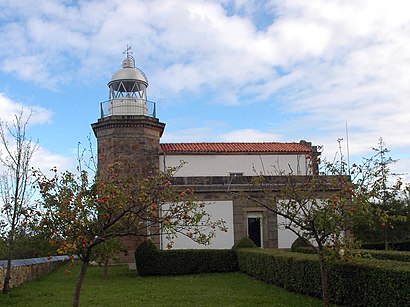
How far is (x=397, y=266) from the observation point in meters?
9.83

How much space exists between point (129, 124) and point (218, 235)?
24.9 feet

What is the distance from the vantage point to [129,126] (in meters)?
26.6

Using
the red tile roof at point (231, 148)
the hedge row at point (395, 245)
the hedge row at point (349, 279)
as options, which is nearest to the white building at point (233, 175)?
the red tile roof at point (231, 148)

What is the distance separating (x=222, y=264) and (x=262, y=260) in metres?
4.64

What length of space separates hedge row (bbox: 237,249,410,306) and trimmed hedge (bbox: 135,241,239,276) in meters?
5.00

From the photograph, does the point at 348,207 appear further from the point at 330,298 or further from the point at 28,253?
the point at 28,253

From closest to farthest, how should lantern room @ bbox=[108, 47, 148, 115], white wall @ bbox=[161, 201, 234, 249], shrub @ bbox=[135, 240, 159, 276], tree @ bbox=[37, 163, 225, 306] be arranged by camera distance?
tree @ bbox=[37, 163, 225, 306]
shrub @ bbox=[135, 240, 159, 276]
white wall @ bbox=[161, 201, 234, 249]
lantern room @ bbox=[108, 47, 148, 115]

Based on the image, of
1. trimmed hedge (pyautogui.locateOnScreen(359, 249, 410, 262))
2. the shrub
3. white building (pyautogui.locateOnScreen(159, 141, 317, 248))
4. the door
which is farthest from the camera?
the door

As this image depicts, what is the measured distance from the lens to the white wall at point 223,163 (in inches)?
1096

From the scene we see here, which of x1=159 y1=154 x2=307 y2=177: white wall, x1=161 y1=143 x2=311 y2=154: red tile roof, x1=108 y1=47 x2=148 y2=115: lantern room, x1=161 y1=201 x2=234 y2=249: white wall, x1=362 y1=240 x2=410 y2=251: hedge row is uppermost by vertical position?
x1=108 y1=47 x2=148 y2=115: lantern room

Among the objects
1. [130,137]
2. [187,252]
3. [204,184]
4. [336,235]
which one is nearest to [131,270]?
[187,252]

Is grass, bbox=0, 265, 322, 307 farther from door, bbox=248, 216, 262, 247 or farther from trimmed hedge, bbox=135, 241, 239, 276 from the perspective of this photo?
door, bbox=248, 216, 262, 247

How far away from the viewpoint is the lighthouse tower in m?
26.5

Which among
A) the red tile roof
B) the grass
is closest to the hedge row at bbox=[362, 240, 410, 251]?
the red tile roof
